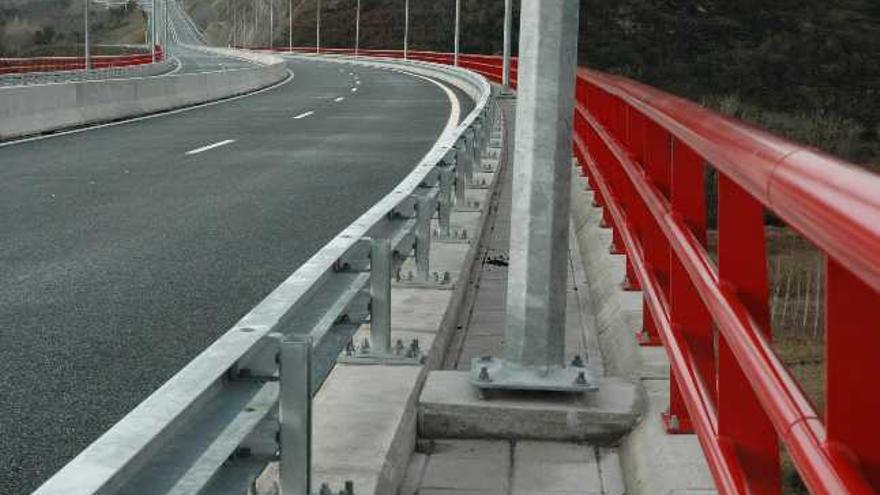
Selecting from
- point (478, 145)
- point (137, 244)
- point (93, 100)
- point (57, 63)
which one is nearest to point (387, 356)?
point (137, 244)

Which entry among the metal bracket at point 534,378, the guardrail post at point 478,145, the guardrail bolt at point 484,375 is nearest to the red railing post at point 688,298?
the metal bracket at point 534,378

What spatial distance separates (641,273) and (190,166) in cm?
1165

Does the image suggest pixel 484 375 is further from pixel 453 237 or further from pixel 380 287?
pixel 453 237

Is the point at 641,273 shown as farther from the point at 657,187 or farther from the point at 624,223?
the point at 624,223

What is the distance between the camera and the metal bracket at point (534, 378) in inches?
207

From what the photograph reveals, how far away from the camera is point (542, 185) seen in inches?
213

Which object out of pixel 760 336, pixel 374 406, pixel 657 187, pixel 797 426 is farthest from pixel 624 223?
pixel 797 426

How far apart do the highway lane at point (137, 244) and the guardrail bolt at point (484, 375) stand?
1513mm

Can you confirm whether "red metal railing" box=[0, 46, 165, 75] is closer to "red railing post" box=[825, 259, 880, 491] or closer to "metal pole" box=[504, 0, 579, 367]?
"metal pole" box=[504, 0, 579, 367]

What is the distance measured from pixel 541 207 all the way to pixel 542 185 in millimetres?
90

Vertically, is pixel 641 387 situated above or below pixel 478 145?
below

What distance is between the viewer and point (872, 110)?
333 feet

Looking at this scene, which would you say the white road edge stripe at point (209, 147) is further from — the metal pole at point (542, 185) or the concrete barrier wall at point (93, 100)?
the metal pole at point (542, 185)

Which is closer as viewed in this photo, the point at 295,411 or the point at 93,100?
the point at 295,411
